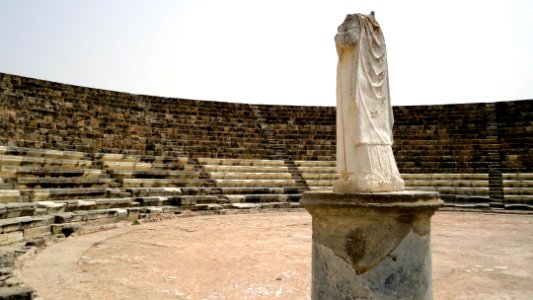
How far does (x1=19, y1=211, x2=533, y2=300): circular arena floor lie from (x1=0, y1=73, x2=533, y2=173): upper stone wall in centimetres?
563

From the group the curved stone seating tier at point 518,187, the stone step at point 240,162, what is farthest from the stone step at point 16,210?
the curved stone seating tier at point 518,187

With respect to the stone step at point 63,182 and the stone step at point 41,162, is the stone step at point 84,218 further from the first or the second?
the stone step at point 41,162

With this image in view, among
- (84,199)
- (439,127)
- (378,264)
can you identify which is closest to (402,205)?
(378,264)

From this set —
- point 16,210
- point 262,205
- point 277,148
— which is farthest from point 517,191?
point 16,210

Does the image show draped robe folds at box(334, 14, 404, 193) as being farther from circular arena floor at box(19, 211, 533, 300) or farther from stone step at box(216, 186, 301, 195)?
stone step at box(216, 186, 301, 195)

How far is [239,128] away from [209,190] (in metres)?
4.78

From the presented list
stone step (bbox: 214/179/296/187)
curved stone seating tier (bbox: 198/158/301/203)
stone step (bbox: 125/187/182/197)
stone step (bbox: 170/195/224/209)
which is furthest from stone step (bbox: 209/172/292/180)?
stone step (bbox: 125/187/182/197)

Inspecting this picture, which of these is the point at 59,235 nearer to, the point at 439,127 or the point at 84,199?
the point at 84,199

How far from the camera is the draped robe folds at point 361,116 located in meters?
2.90

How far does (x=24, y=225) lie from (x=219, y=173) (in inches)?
314

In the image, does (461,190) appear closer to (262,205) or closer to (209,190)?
(262,205)

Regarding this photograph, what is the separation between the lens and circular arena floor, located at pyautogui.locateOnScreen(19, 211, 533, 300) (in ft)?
15.8

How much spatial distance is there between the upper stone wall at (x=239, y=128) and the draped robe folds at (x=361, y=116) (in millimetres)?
11663

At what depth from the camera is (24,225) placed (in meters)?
7.82
